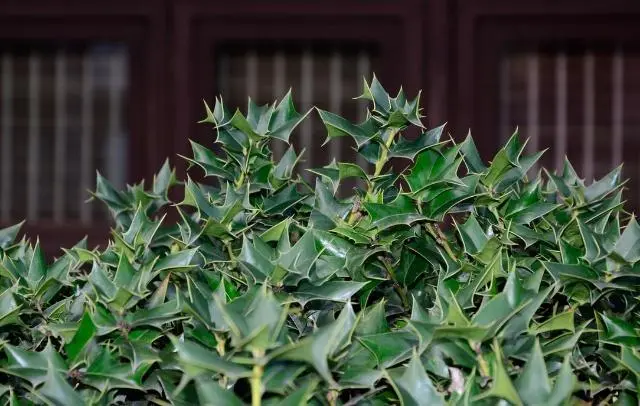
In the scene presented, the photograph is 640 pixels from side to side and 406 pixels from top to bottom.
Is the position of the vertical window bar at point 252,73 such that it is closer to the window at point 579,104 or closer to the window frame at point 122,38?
the window frame at point 122,38

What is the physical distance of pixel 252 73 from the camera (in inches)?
108

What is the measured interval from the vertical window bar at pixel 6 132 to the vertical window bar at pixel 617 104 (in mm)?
1668

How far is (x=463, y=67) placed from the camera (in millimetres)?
2611

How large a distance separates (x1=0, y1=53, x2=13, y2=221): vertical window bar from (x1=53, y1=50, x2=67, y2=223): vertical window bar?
0.13m

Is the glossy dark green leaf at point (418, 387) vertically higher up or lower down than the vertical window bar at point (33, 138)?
higher up

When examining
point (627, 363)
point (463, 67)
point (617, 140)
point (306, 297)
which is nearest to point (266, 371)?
point (306, 297)

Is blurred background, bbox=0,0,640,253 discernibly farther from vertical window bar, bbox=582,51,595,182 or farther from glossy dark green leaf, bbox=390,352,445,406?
glossy dark green leaf, bbox=390,352,445,406

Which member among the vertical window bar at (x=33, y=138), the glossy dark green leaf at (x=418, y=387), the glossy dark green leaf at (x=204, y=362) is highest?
the glossy dark green leaf at (x=204, y=362)

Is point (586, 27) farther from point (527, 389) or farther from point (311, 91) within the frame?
point (527, 389)

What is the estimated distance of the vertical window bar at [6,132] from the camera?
9.30 ft

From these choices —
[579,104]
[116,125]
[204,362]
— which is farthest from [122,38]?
[204,362]

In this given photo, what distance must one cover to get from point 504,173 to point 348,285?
189mm

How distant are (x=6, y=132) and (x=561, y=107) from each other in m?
1.55

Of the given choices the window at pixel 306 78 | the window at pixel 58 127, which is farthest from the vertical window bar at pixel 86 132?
the window at pixel 306 78
